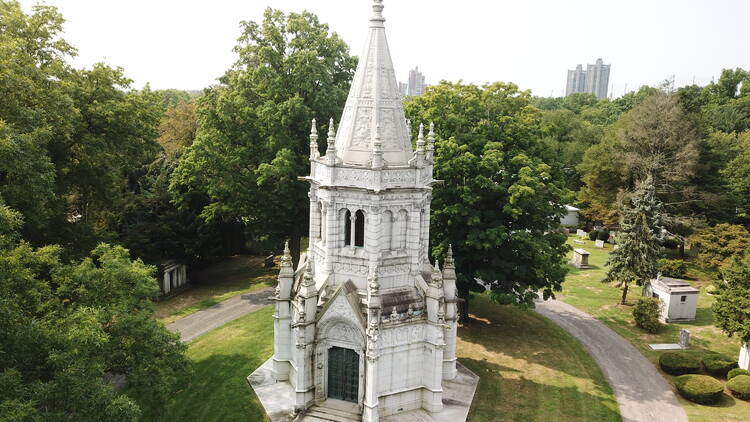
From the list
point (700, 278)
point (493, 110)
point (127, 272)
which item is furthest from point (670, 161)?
point (127, 272)

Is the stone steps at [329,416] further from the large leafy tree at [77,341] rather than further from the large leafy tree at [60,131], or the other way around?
the large leafy tree at [60,131]

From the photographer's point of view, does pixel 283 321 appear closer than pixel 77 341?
No

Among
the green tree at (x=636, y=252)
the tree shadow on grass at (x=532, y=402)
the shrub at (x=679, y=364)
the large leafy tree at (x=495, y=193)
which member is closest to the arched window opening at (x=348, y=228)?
the large leafy tree at (x=495, y=193)

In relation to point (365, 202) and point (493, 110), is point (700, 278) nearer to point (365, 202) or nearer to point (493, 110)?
point (493, 110)

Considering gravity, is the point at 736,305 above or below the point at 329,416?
above

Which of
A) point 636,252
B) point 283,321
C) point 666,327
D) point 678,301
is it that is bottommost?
point 666,327

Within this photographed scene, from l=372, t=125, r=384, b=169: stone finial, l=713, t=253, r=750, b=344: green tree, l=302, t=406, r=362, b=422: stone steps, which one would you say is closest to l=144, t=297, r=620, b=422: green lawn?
l=302, t=406, r=362, b=422: stone steps

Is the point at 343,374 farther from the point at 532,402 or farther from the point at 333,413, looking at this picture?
the point at 532,402

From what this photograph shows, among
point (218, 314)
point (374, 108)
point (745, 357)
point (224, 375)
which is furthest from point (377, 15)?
point (745, 357)
